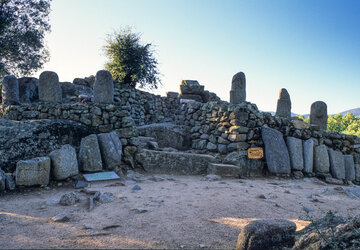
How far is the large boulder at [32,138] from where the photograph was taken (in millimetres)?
4789

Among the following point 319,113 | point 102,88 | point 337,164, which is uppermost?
point 102,88

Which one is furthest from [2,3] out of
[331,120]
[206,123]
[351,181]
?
[331,120]

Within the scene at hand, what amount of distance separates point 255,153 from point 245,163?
1.44 feet

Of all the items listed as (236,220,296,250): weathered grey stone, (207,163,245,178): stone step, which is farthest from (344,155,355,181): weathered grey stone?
(236,220,296,250): weathered grey stone

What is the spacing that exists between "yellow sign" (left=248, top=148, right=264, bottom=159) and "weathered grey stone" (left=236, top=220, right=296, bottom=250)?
4.70 metres

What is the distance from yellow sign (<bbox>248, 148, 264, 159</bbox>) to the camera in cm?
687

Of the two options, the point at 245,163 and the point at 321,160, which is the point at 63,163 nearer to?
the point at 245,163

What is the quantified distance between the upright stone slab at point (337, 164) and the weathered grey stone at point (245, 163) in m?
2.59

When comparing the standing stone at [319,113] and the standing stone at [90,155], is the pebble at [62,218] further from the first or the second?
the standing stone at [319,113]

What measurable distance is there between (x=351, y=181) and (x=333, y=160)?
2.85 ft

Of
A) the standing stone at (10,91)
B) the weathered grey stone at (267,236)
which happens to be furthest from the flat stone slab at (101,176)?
the standing stone at (10,91)

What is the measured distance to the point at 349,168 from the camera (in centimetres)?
791

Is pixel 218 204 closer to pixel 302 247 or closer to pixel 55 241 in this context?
pixel 302 247

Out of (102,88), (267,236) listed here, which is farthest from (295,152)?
(102,88)
